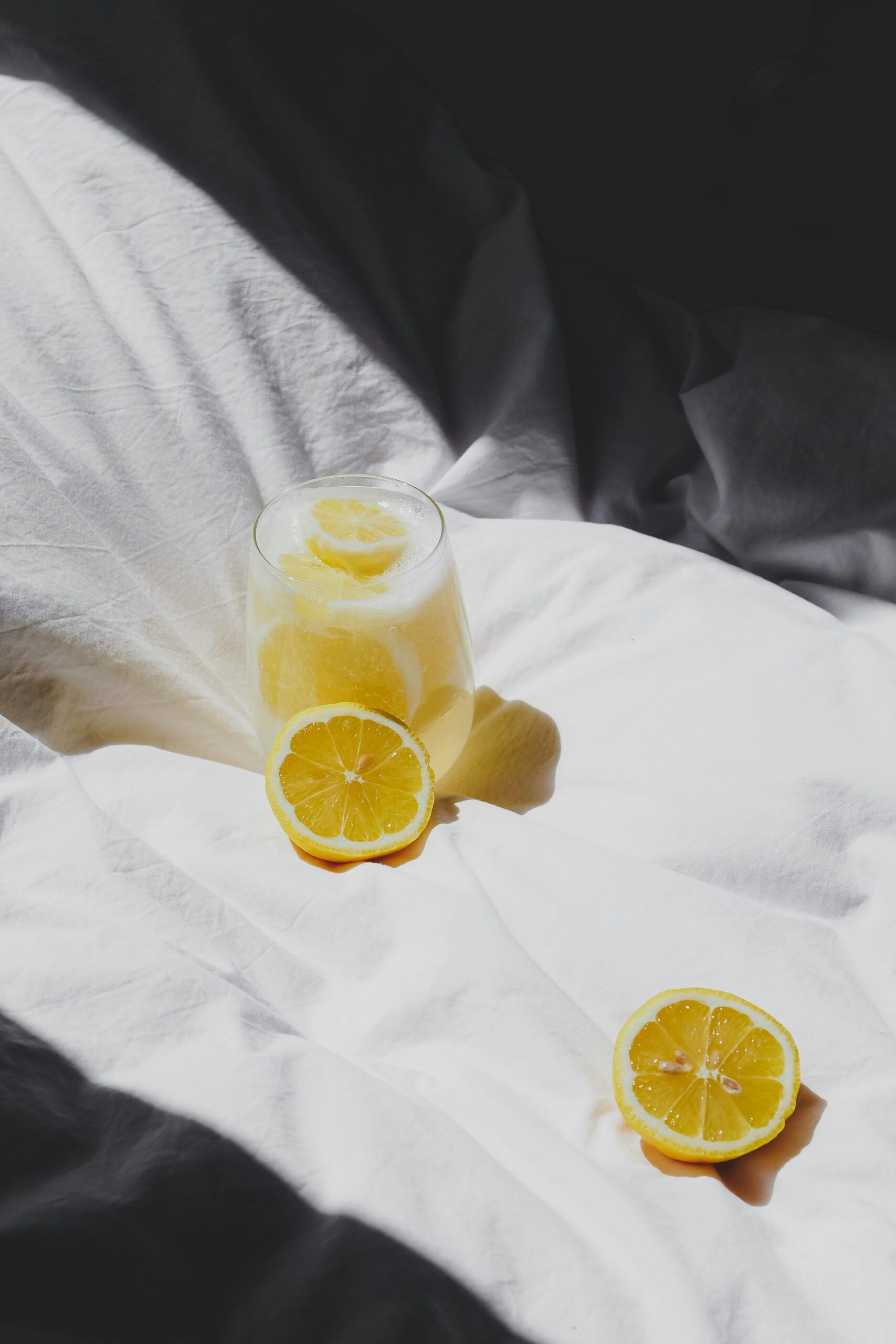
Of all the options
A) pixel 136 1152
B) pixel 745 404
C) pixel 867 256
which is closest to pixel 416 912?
pixel 136 1152

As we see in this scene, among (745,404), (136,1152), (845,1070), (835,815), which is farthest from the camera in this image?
(745,404)

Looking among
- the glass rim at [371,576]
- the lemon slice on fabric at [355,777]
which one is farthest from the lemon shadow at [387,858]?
the glass rim at [371,576]

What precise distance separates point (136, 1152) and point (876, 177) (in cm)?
125

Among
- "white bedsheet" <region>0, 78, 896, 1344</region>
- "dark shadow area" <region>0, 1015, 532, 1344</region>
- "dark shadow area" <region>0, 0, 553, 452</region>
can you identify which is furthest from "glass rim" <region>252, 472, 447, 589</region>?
"dark shadow area" <region>0, 1015, 532, 1344</region>

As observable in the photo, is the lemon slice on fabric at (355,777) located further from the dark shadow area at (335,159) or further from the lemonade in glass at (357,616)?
the dark shadow area at (335,159)

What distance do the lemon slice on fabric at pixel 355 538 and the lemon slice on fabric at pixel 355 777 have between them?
0.11 metres

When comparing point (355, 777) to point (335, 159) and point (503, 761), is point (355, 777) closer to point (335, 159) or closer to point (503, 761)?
point (503, 761)

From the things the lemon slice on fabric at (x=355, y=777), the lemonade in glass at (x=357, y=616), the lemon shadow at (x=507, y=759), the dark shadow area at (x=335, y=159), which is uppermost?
the dark shadow area at (x=335, y=159)

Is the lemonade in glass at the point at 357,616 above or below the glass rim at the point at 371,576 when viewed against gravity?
below

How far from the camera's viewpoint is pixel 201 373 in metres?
1.16

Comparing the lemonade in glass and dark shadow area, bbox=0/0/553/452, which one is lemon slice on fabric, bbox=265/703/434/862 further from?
dark shadow area, bbox=0/0/553/452

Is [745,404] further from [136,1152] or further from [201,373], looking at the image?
[136,1152]

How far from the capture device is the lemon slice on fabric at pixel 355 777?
2.80ft

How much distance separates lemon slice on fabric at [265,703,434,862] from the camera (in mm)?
854
